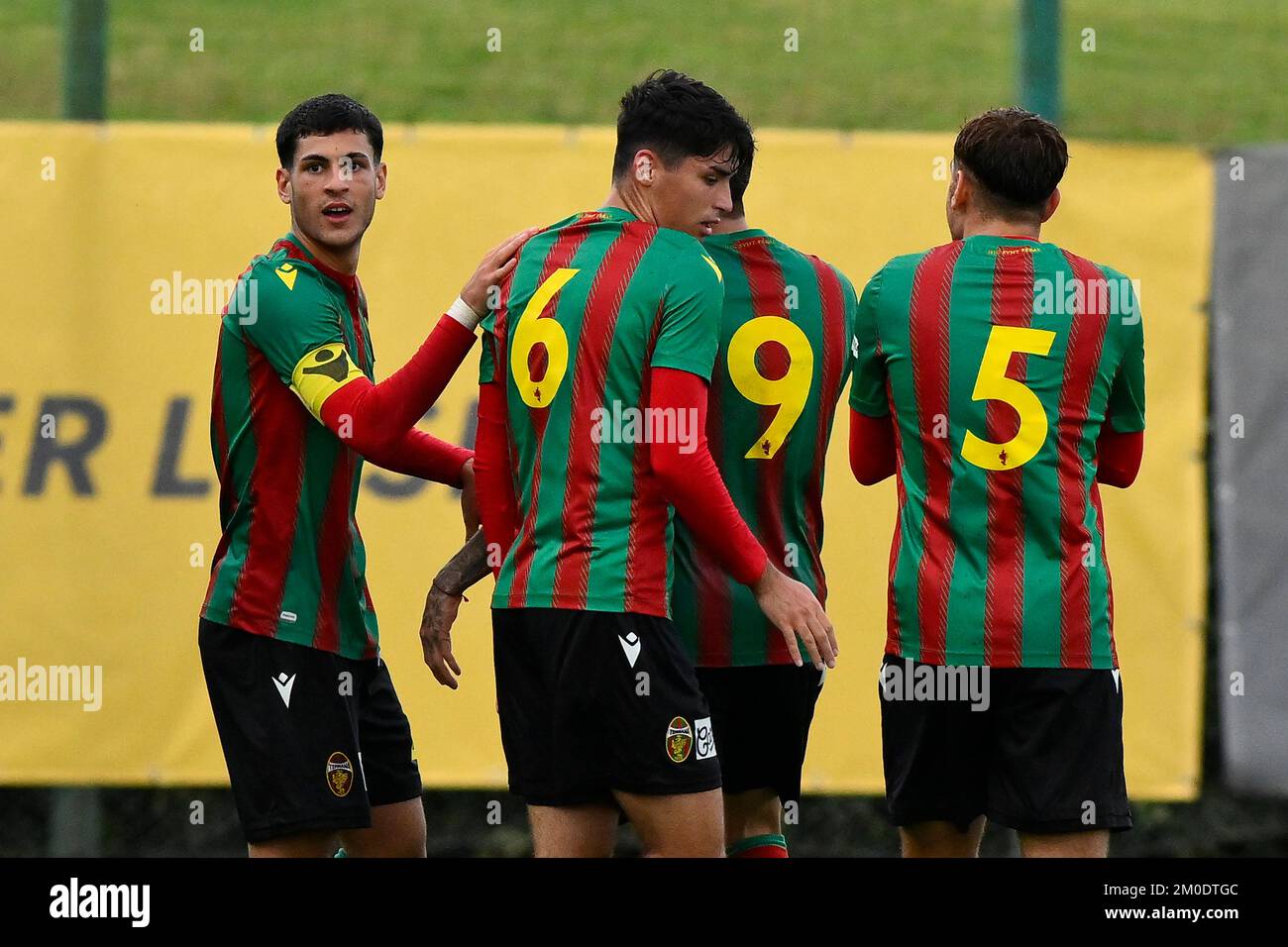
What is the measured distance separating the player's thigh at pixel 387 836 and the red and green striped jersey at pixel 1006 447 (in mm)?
1255

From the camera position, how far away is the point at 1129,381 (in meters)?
3.81

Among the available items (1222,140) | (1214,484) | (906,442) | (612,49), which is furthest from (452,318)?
(1222,140)

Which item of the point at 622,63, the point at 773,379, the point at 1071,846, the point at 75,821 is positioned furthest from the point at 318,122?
the point at 622,63

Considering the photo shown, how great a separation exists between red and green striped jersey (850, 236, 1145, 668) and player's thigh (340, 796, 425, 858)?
4.12ft

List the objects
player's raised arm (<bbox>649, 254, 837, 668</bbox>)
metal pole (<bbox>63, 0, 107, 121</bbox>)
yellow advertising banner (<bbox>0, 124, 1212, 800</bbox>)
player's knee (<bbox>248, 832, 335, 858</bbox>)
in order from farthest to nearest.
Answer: metal pole (<bbox>63, 0, 107, 121</bbox>)
yellow advertising banner (<bbox>0, 124, 1212, 800</bbox>)
player's knee (<bbox>248, 832, 335, 858</bbox>)
player's raised arm (<bbox>649, 254, 837, 668</bbox>)

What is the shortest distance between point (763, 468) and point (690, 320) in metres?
0.59

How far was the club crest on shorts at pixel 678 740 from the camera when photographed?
11.2 feet

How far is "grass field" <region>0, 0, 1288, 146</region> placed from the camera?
7.41m

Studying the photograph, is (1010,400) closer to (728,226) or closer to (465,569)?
(728,226)

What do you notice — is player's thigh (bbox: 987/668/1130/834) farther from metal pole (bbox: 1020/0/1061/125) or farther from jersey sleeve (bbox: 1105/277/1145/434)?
metal pole (bbox: 1020/0/1061/125)

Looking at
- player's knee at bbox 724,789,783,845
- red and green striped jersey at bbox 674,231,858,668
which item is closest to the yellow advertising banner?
player's knee at bbox 724,789,783,845

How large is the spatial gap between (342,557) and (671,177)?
1.18 m

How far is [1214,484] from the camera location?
19.6ft
